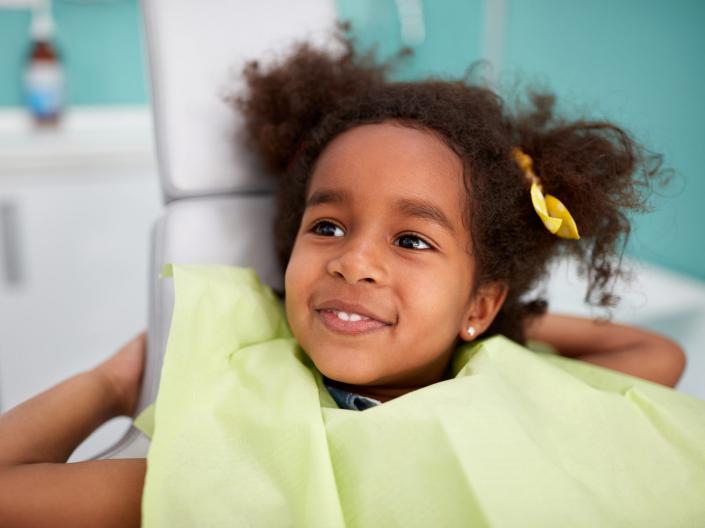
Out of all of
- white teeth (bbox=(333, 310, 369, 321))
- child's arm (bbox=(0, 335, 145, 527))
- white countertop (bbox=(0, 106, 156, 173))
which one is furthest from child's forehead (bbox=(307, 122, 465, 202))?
white countertop (bbox=(0, 106, 156, 173))

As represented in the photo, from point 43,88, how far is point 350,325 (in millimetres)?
1404

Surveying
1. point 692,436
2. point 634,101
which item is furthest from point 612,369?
point 634,101

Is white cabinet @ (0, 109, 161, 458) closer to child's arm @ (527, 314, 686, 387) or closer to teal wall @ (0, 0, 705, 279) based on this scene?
teal wall @ (0, 0, 705, 279)

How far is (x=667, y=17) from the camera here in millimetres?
1082

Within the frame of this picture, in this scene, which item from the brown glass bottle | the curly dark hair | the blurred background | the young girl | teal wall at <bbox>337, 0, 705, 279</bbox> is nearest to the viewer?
the young girl

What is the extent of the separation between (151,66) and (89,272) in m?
0.98

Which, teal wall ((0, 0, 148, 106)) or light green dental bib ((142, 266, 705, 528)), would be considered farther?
teal wall ((0, 0, 148, 106))

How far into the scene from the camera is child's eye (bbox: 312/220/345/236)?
29.6 inches

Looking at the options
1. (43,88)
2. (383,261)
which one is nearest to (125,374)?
(383,261)

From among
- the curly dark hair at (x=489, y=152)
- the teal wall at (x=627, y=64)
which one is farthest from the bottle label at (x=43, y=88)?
the curly dark hair at (x=489, y=152)

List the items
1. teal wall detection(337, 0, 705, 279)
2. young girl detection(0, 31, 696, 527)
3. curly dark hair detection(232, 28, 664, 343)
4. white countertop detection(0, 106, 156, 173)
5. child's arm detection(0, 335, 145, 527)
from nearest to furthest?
child's arm detection(0, 335, 145, 527)
young girl detection(0, 31, 696, 527)
curly dark hair detection(232, 28, 664, 343)
teal wall detection(337, 0, 705, 279)
white countertop detection(0, 106, 156, 173)

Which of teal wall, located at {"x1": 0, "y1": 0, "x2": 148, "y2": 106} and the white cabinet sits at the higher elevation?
teal wall, located at {"x1": 0, "y1": 0, "x2": 148, "y2": 106}

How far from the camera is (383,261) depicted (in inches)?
27.2

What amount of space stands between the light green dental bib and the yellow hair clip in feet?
0.49
